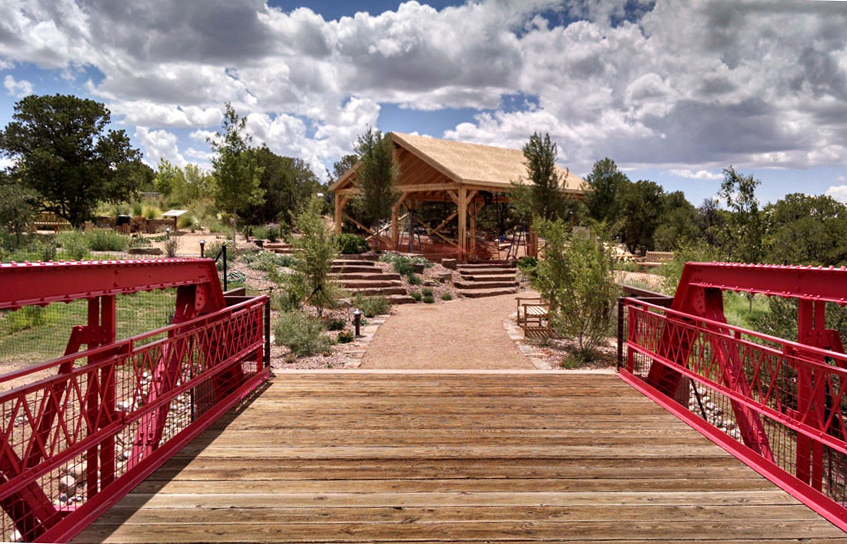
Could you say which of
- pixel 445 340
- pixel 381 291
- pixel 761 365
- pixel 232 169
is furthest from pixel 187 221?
pixel 761 365

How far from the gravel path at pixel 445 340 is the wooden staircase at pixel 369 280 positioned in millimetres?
974

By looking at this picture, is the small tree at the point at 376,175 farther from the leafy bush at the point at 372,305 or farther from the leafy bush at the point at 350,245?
the leafy bush at the point at 372,305

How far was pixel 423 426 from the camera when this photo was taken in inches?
200

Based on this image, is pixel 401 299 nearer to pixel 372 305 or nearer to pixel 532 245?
pixel 372 305

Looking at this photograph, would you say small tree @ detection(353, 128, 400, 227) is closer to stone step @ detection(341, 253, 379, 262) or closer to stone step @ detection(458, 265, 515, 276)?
stone step @ detection(341, 253, 379, 262)

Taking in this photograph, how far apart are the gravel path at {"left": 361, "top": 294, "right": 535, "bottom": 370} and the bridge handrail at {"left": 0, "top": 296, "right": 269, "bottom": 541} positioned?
4.18m

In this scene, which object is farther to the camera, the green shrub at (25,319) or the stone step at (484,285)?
the stone step at (484,285)

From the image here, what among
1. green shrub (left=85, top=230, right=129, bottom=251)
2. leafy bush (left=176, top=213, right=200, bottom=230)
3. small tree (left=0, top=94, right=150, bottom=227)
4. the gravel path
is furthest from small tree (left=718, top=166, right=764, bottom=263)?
small tree (left=0, top=94, right=150, bottom=227)

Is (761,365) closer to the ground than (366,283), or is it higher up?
higher up

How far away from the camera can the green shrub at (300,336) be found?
421 inches

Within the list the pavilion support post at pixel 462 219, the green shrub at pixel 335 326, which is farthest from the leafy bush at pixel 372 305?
the pavilion support post at pixel 462 219

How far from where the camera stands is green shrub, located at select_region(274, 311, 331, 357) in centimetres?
1070

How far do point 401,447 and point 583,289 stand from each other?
6.86 metres

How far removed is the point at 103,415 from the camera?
3740mm
